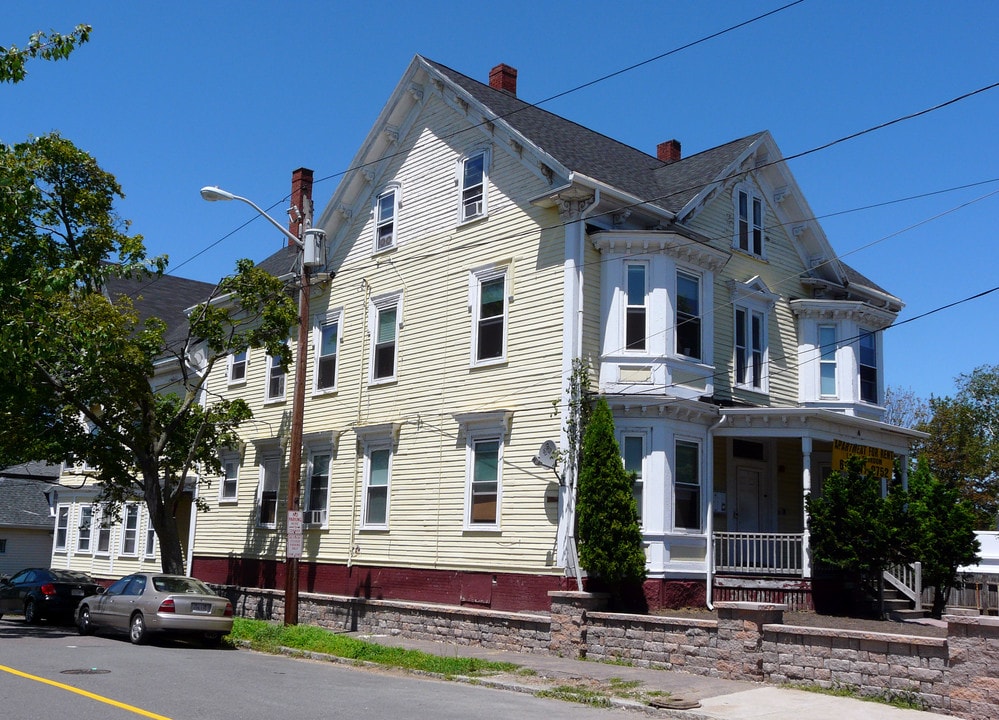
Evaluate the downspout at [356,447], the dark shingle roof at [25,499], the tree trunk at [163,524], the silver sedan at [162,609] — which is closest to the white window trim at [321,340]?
the downspout at [356,447]

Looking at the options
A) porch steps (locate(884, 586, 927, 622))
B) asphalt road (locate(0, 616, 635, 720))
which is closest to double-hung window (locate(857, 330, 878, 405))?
porch steps (locate(884, 586, 927, 622))

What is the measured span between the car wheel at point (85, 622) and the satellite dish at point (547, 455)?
980cm

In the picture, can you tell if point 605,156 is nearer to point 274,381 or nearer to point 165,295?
point 274,381

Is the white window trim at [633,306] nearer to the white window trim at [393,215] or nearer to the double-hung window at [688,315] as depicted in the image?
the double-hung window at [688,315]

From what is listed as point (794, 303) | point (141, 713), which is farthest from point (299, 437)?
point (794, 303)

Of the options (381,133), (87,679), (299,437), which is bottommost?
(87,679)

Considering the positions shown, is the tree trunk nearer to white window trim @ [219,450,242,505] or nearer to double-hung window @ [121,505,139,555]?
white window trim @ [219,450,242,505]

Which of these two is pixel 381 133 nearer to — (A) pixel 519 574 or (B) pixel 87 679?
(A) pixel 519 574

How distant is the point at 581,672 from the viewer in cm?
1505

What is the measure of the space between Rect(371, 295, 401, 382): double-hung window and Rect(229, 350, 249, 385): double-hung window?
640 cm

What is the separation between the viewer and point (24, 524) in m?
44.5

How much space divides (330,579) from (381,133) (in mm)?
11069

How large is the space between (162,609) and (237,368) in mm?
12097

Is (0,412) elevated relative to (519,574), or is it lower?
elevated
